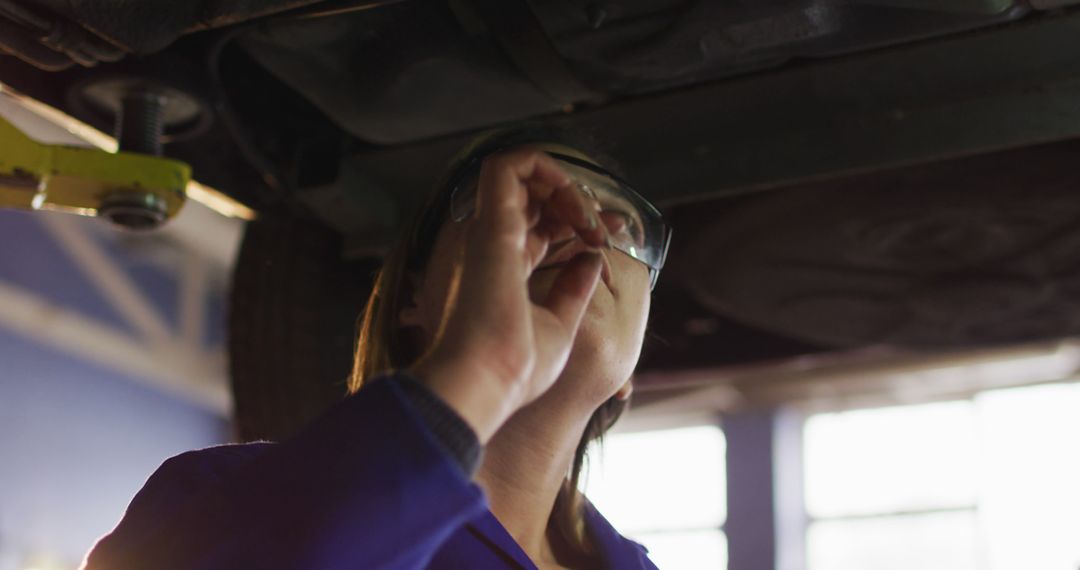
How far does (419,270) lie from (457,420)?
572mm

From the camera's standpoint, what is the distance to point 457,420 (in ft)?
2.27

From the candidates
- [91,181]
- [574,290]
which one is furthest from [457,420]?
[91,181]

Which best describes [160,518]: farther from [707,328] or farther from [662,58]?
[707,328]

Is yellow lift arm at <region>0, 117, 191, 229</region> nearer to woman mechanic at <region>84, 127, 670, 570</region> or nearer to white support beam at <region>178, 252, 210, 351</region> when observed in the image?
woman mechanic at <region>84, 127, 670, 570</region>

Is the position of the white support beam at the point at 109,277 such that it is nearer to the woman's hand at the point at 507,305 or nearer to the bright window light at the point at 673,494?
the bright window light at the point at 673,494

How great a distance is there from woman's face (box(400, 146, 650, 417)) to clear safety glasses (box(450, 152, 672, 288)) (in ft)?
0.04

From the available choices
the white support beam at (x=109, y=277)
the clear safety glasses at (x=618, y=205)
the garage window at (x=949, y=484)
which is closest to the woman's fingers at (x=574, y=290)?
the clear safety glasses at (x=618, y=205)

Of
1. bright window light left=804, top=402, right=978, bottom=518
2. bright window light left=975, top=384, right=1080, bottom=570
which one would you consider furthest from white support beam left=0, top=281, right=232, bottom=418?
bright window light left=975, top=384, right=1080, bottom=570

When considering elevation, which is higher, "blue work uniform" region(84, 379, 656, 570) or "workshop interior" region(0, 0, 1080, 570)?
"workshop interior" region(0, 0, 1080, 570)

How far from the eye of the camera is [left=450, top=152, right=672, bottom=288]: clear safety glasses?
1.15 m

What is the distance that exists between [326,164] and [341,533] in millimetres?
780

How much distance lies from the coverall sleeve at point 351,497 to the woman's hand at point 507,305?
1.3 inches

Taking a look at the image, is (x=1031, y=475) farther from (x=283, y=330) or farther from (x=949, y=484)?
(x=283, y=330)

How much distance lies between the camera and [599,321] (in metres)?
1.08
